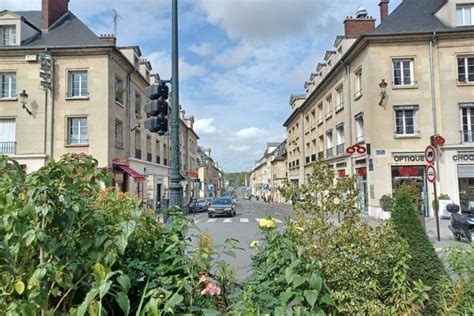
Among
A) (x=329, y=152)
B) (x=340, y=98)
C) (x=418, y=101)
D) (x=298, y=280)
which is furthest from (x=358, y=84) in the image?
(x=298, y=280)

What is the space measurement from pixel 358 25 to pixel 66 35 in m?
19.5

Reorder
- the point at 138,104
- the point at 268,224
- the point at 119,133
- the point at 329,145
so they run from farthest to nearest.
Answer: the point at 329,145 → the point at 138,104 → the point at 119,133 → the point at 268,224

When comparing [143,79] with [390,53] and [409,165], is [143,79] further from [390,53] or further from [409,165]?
[409,165]

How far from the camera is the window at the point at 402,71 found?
766 inches

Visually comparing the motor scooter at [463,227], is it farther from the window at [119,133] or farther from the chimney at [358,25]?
the window at [119,133]

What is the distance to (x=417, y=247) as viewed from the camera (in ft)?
12.0

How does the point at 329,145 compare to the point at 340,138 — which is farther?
the point at 329,145

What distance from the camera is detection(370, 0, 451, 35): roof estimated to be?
19297mm

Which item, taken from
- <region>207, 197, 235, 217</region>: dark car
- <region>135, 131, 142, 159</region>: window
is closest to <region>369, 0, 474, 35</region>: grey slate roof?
<region>207, 197, 235, 217</region>: dark car

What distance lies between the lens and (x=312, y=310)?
8.63 ft

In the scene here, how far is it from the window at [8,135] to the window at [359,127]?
20504 mm

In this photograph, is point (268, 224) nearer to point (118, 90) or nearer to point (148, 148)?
point (118, 90)

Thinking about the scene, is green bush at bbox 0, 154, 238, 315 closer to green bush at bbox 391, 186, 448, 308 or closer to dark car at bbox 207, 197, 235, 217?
green bush at bbox 391, 186, 448, 308

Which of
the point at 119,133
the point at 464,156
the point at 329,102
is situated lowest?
the point at 464,156
